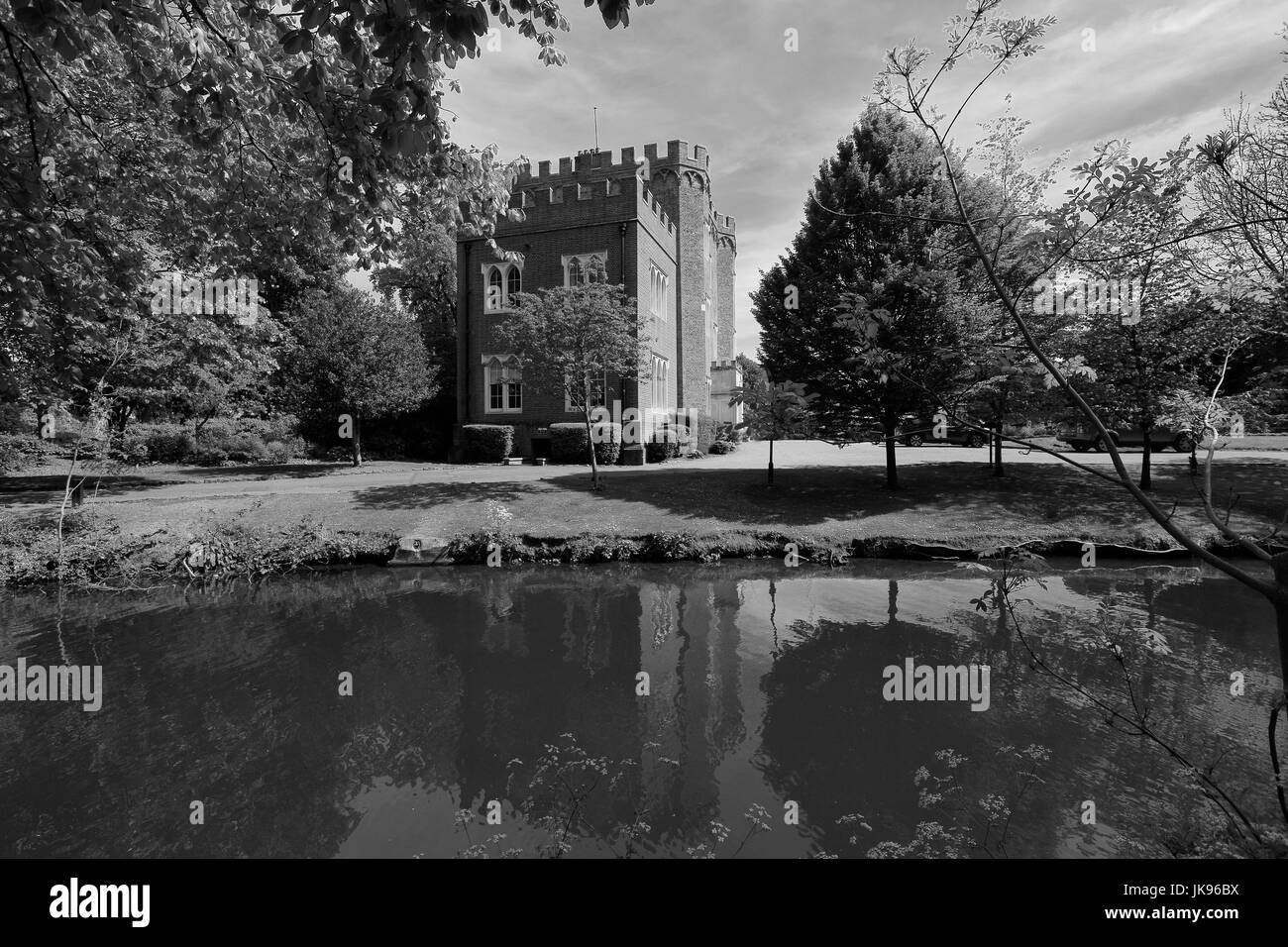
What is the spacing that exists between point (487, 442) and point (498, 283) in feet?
24.4

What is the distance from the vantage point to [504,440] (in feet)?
77.9

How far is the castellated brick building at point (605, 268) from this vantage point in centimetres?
2362

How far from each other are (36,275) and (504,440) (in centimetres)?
1892

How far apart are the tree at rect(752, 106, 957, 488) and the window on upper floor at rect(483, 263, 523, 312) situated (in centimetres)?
1260

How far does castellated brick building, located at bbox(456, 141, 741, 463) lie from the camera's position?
23.6 metres

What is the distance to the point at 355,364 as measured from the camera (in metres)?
22.7

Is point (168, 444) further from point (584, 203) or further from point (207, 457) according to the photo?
point (584, 203)

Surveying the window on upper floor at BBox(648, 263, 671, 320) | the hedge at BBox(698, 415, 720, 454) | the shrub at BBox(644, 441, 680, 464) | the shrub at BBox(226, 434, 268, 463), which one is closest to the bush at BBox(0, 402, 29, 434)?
the shrub at BBox(226, 434, 268, 463)

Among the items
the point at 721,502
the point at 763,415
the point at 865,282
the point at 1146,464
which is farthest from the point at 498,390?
the point at 1146,464

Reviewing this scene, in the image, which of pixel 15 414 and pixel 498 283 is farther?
pixel 498 283

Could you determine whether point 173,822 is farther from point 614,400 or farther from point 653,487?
point 614,400
